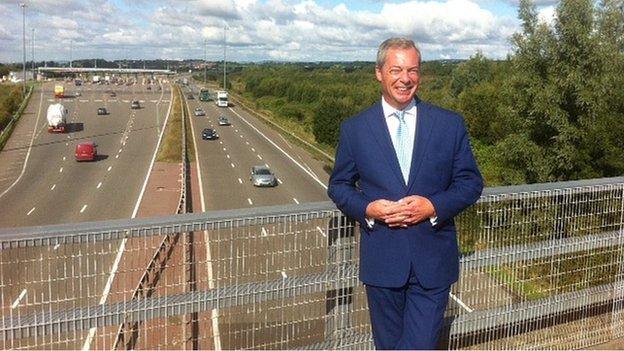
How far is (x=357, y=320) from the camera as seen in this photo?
3.77 m

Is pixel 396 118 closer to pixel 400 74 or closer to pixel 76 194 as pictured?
pixel 400 74

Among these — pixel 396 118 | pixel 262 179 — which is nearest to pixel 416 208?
pixel 396 118

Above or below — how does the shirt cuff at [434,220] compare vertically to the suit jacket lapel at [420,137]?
below

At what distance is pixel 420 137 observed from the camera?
2732mm

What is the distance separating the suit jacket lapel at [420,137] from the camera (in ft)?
8.89

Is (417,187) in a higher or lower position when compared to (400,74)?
lower

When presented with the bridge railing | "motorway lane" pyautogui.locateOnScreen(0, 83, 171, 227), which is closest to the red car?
"motorway lane" pyautogui.locateOnScreen(0, 83, 171, 227)

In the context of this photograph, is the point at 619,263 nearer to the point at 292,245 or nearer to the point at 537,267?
the point at 537,267

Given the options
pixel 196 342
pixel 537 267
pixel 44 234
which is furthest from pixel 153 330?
pixel 537 267

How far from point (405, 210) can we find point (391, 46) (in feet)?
2.35

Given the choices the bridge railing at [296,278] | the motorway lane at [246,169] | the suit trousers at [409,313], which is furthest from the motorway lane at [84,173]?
the suit trousers at [409,313]

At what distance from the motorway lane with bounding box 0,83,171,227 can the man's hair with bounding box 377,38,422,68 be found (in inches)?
872

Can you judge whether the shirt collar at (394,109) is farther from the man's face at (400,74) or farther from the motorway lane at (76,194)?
the motorway lane at (76,194)

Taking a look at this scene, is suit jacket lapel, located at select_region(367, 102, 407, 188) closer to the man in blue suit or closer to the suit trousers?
the man in blue suit
